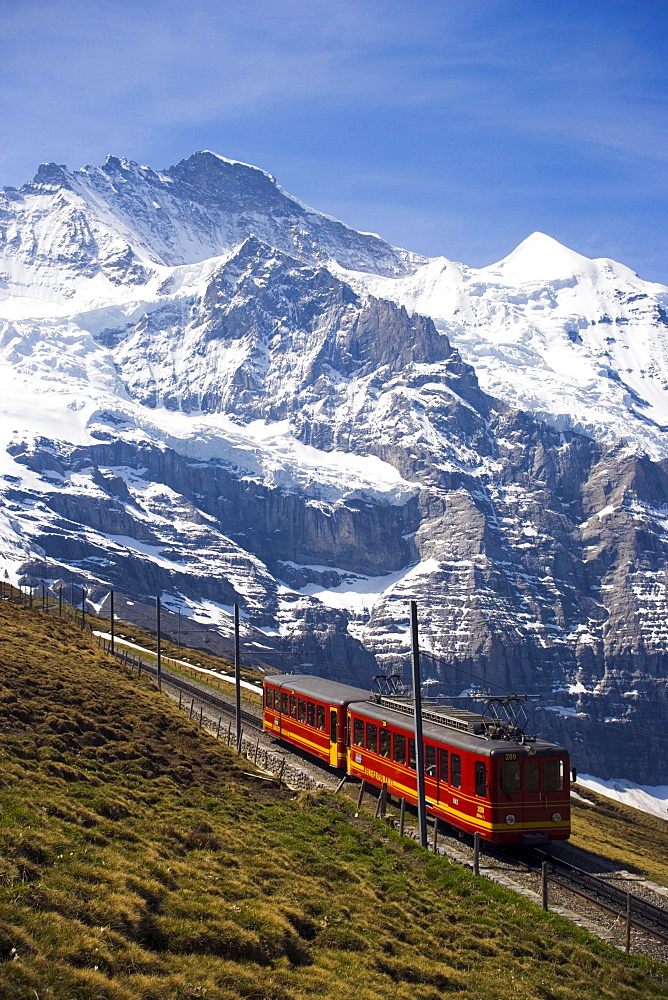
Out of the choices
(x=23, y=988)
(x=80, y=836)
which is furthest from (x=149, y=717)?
(x=23, y=988)

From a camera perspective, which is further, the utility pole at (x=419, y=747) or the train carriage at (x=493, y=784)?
the train carriage at (x=493, y=784)

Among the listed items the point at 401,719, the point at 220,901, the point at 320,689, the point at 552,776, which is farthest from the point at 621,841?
the point at 220,901

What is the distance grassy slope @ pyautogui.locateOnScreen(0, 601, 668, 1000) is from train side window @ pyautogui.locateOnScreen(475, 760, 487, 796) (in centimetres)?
348


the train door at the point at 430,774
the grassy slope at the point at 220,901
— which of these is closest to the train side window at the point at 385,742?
the train door at the point at 430,774

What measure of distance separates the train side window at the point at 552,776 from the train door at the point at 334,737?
1363 centimetres

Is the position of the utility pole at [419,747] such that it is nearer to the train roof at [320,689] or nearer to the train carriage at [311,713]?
the train carriage at [311,713]

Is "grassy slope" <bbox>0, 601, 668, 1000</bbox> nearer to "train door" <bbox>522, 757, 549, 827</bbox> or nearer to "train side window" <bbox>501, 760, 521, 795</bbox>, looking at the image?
"train side window" <bbox>501, 760, 521, 795</bbox>

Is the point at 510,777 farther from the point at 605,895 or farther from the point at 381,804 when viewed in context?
the point at 605,895

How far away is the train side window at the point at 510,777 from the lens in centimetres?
3162

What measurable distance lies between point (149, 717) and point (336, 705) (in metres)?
8.83

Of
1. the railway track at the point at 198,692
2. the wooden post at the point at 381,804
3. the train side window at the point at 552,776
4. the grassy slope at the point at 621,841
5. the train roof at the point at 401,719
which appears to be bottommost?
the grassy slope at the point at 621,841

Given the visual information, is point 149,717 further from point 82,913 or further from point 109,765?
point 82,913

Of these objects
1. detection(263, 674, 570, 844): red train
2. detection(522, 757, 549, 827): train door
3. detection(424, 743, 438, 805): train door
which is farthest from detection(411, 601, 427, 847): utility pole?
detection(522, 757, 549, 827): train door

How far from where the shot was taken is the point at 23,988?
1364cm
